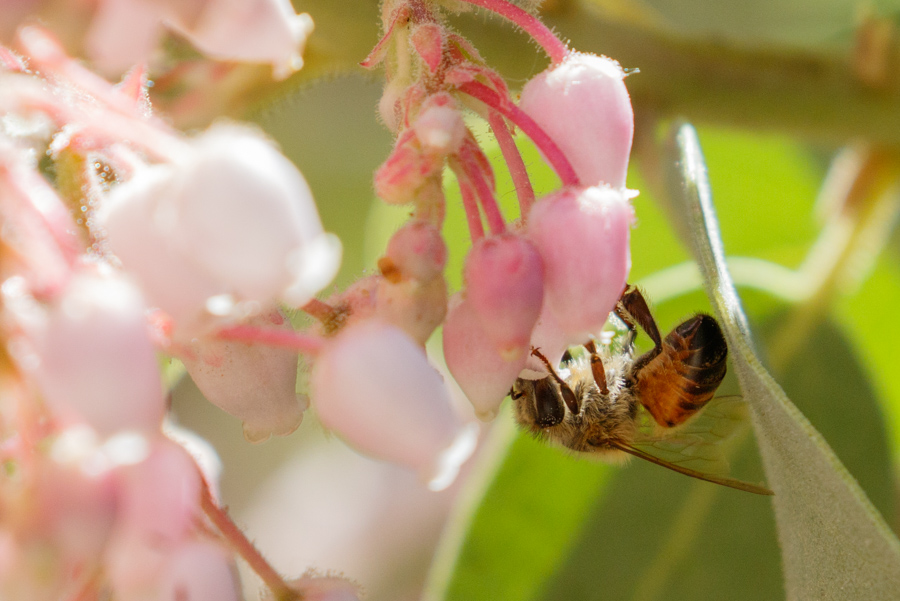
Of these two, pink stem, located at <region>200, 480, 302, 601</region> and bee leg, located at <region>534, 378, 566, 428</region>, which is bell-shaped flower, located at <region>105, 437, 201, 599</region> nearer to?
pink stem, located at <region>200, 480, 302, 601</region>

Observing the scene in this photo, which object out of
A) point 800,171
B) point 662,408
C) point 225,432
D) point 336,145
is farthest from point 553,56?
point 225,432

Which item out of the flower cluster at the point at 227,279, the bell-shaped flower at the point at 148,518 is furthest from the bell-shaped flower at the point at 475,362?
the bell-shaped flower at the point at 148,518

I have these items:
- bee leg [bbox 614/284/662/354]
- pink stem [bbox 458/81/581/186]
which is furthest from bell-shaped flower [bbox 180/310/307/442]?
bee leg [bbox 614/284/662/354]

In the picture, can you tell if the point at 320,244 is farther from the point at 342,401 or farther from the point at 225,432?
the point at 225,432

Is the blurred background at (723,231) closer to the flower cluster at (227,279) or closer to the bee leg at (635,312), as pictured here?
the bee leg at (635,312)

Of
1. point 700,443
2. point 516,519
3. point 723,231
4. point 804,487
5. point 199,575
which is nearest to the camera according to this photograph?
point 199,575

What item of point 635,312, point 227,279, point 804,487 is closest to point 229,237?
point 227,279

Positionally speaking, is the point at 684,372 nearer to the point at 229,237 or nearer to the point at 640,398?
the point at 640,398
